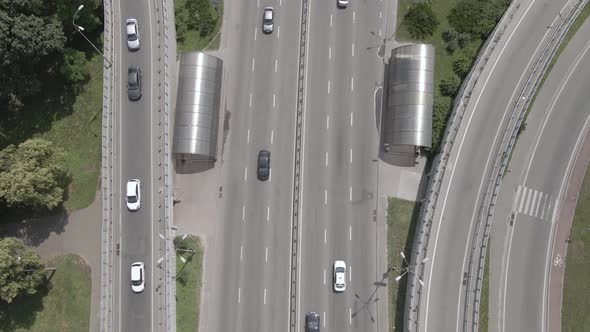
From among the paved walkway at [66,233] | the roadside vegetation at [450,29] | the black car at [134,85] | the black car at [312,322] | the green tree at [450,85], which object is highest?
the roadside vegetation at [450,29]

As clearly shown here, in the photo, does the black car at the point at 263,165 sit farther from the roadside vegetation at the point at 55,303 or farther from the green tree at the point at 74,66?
the green tree at the point at 74,66

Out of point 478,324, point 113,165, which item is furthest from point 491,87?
point 113,165

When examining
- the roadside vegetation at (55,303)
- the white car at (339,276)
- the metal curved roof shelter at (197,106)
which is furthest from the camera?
the metal curved roof shelter at (197,106)

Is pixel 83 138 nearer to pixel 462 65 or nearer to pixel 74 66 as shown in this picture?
pixel 74 66

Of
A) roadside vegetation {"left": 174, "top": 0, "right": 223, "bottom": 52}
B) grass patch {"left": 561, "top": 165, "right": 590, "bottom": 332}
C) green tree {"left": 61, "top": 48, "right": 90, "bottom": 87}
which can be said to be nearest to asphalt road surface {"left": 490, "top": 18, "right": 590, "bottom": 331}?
grass patch {"left": 561, "top": 165, "right": 590, "bottom": 332}

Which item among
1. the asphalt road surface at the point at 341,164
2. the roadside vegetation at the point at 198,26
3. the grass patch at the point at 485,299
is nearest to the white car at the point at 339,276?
the asphalt road surface at the point at 341,164

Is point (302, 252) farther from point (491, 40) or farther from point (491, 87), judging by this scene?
point (491, 40)

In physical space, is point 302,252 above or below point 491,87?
below

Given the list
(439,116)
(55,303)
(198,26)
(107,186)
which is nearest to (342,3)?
(198,26)
